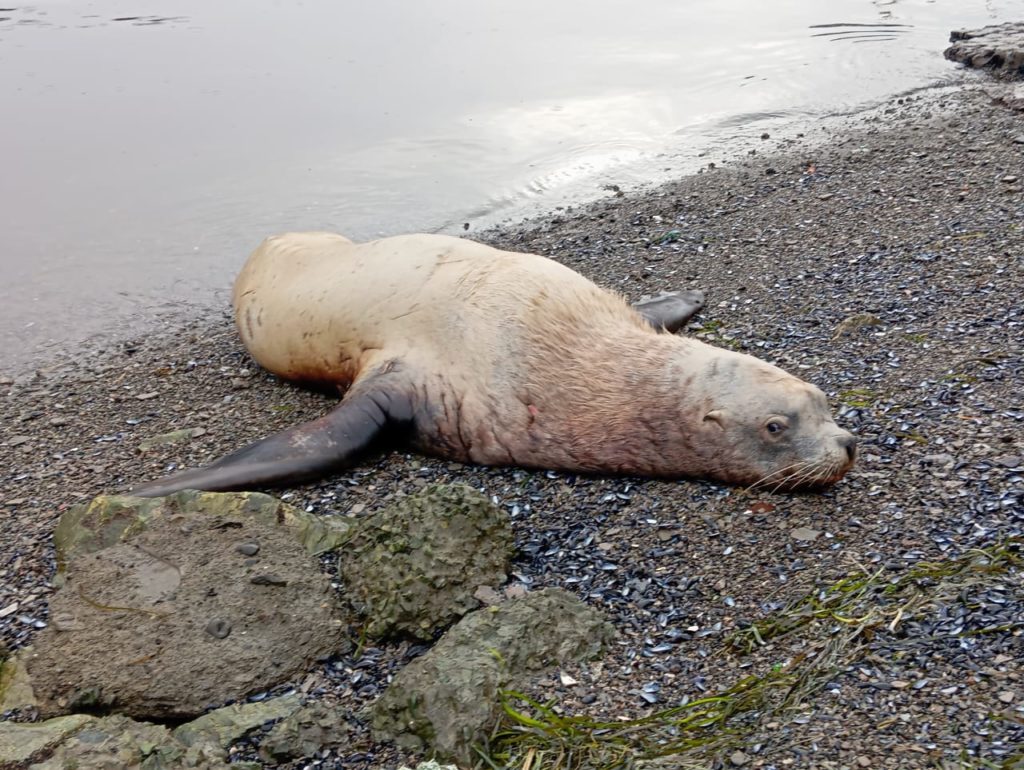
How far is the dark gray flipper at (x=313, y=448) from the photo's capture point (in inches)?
185

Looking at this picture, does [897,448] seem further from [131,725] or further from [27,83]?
[27,83]

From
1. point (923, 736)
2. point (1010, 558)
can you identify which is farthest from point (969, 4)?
point (923, 736)

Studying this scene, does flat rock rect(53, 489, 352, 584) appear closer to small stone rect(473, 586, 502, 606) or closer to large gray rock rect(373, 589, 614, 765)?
small stone rect(473, 586, 502, 606)

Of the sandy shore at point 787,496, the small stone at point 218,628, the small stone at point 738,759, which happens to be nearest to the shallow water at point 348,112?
the sandy shore at point 787,496

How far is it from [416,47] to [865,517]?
13.0 metres

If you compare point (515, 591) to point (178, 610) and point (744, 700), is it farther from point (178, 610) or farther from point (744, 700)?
point (178, 610)

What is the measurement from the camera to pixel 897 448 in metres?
4.45

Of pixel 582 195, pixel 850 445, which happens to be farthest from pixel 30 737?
pixel 582 195

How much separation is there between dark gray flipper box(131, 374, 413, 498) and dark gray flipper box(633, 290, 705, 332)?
64.4 inches

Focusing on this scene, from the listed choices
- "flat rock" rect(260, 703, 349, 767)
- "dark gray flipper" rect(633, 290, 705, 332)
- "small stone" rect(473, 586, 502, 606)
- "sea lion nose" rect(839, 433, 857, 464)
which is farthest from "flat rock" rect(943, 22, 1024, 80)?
"flat rock" rect(260, 703, 349, 767)

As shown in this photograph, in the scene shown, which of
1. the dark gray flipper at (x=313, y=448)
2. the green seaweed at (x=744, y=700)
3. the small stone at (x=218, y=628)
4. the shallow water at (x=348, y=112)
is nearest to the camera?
the green seaweed at (x=744, y=700)

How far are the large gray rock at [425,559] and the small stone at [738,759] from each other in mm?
1198

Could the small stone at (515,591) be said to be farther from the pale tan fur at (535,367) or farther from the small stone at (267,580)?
the pale tan fur at (535,367)

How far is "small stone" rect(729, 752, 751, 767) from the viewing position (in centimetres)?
282
